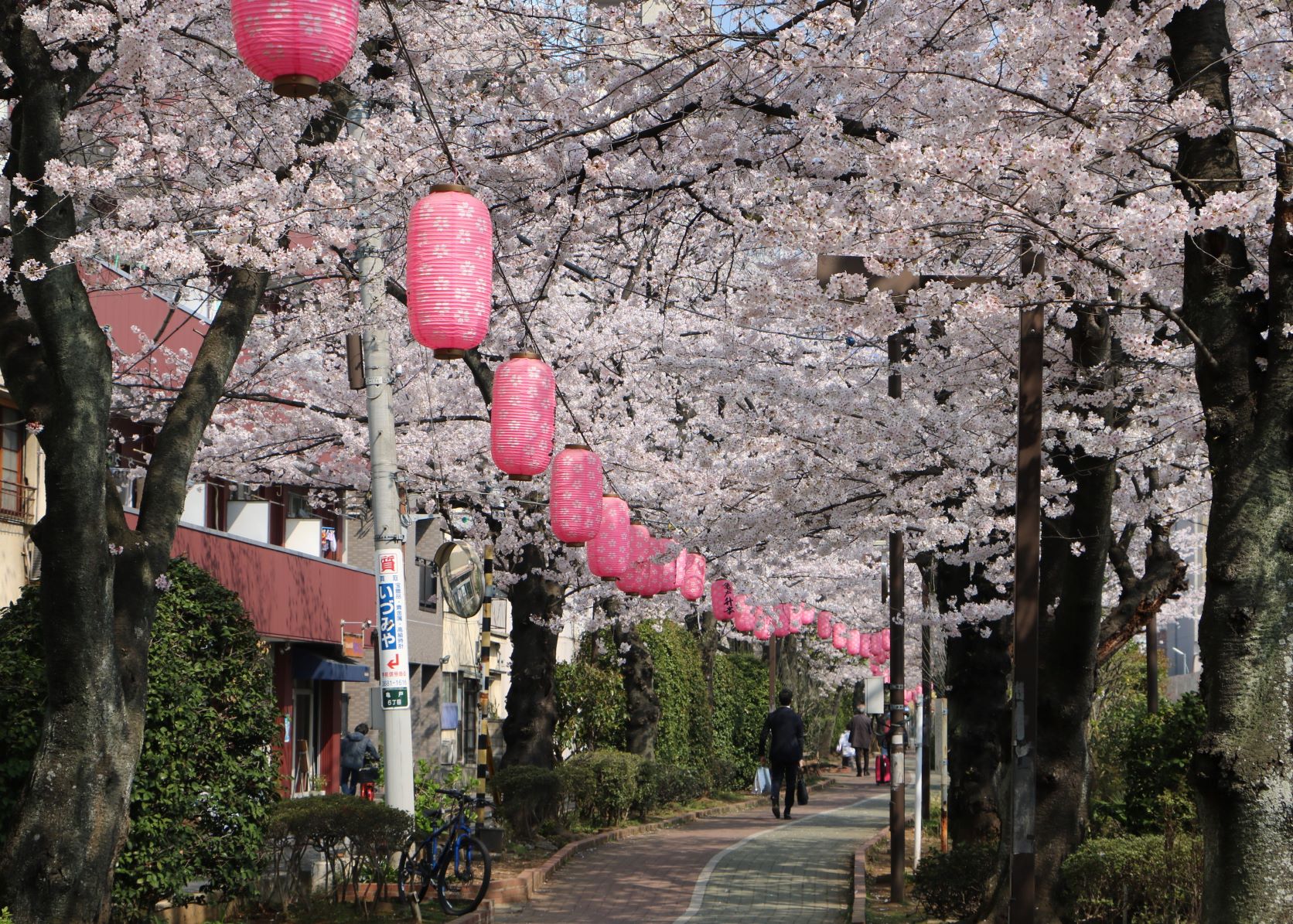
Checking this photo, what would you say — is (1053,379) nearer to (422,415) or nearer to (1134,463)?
(1134,463)

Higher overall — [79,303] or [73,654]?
[79,303]

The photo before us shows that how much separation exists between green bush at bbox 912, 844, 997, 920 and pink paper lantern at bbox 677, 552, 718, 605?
6.81 meters

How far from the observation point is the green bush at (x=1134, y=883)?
1093cm

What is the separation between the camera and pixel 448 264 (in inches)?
336

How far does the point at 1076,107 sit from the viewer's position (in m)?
8.41

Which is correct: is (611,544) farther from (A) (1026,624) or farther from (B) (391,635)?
(A) (1026,624)

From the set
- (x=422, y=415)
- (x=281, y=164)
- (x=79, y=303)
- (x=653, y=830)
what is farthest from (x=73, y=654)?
(x=653, y=830)

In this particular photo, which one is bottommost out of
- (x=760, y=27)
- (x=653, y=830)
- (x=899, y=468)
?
(x=653, y=830)

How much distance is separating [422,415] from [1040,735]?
1154cm

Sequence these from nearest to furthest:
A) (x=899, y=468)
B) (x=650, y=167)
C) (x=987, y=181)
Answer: (x=987, y=181), (x=650, y=167), (x=899, y=468)

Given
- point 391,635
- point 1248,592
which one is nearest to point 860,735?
point 391,635

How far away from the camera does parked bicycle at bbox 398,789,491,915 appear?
13586 millimetres

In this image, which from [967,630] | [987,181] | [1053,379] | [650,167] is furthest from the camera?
[967,630]

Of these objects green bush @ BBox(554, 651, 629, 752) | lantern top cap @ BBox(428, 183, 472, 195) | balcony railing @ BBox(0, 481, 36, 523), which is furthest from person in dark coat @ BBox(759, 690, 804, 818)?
lantern top cap @ BBox(428, 183, 472, 195)
